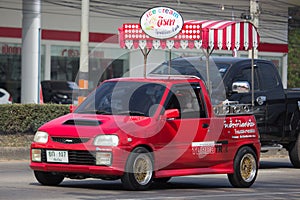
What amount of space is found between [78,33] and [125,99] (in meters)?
34.7

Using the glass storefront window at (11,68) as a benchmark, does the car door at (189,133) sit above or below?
below

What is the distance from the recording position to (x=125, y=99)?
13.0m

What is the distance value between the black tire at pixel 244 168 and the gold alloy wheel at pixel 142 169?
73.6 inches

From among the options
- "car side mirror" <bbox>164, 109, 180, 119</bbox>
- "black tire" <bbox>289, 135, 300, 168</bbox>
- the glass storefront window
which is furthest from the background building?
"car side mirror" <bbox>164, 109, 180, 119</bbox>

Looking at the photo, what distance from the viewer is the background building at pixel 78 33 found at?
45.2 meters

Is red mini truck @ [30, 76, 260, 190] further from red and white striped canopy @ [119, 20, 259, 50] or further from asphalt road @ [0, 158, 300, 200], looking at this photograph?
red and white striped canopy @ [119, 20, 259, 50]

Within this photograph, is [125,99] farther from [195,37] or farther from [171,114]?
[195,37]

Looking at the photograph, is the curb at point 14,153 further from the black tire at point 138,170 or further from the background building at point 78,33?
the background building at point 78,33

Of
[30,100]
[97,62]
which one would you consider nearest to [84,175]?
[30,100]

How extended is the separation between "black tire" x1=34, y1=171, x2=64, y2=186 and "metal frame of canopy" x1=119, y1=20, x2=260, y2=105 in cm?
298

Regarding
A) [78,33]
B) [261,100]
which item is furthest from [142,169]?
[78,33]

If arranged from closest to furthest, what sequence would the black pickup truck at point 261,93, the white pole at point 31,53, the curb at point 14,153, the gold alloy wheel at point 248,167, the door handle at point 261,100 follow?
1. the gold alloy wheel at point 248,167
2. the black pickup truck at point 261,93
3. the door handle at point 261,100
4. the curb at point 14,153
5. the white pole at point 31,53

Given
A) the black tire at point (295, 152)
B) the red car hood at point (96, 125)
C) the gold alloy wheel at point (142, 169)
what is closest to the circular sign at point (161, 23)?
the red car hood at point (96, 125)

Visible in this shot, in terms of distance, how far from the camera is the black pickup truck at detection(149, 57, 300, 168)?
17016 millimetres
